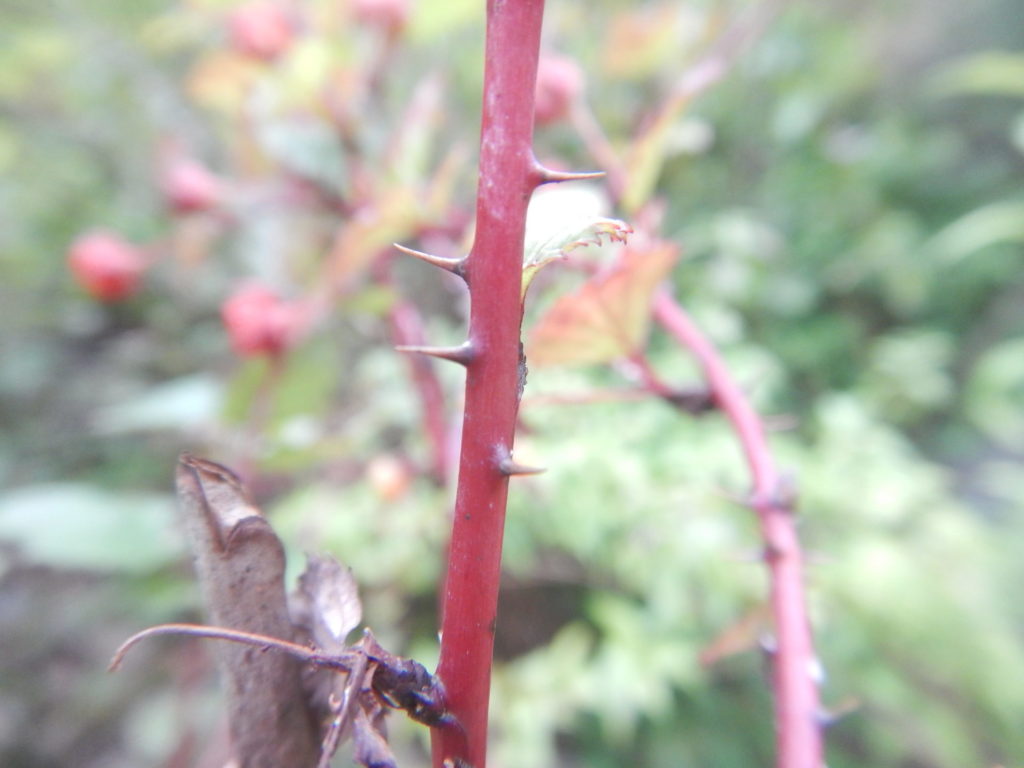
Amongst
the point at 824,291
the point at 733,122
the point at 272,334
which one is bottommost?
the point at 272,334

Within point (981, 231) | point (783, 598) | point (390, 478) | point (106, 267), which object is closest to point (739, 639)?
point (783, 598)

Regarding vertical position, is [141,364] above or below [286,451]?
above

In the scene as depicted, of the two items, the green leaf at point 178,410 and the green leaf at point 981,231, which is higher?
the green leaf at point 981,231

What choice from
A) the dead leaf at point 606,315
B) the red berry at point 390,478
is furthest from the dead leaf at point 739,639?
the red berry at point 390,478

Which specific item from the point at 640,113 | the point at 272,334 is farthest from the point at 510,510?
the point at 640,113

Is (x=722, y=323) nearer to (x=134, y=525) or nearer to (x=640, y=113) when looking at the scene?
(x=640, y=113)

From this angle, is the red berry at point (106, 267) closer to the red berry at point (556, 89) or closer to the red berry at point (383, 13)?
the red berry at point (383, 13)

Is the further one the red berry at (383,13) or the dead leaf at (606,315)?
the red berry at (383,13)

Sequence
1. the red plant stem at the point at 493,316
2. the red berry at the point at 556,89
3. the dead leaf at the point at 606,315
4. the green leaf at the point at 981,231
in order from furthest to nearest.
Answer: the green leaf at the point at 981,231 → the red berry at the point at 556,89 → the dead leaf at the point at 606,315 → the red plant stem at the point at 493,316
